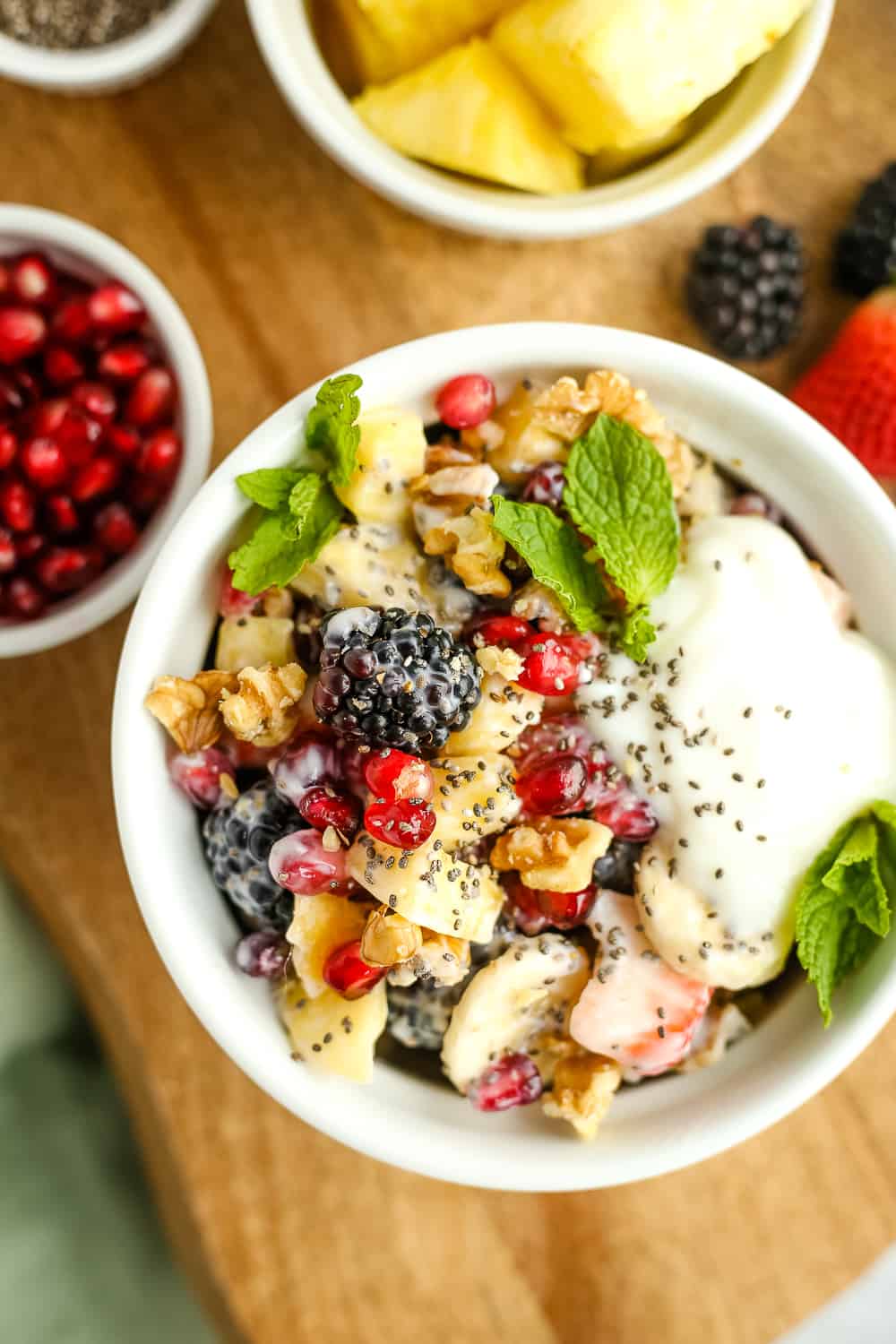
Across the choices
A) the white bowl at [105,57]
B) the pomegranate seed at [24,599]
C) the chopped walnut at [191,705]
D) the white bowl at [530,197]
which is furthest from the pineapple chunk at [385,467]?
the white bowl at [105,57]

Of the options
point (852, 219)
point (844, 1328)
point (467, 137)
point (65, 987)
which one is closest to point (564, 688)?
point (467, 137)

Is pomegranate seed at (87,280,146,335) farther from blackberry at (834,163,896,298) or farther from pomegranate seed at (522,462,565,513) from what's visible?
blackberry at (834,163,896,298)

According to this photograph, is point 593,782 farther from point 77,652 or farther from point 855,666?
point 77,652

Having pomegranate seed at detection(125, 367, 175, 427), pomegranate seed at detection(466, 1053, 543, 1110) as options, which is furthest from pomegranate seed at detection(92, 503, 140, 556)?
pomegranate seed at detection(466, 1053, 543, 1110)

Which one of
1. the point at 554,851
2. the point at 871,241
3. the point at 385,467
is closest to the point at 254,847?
the point at 554,851

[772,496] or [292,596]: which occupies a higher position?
[772,496]

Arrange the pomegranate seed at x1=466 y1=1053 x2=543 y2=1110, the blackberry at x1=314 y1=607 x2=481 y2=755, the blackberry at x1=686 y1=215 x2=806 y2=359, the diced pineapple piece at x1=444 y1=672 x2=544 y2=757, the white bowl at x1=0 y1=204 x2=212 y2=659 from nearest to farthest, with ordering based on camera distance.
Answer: the blackberry at x1=314 y1=607 x2=481 y2=755
the diced pineapple piece at x1=444 y1=672 x2=544 y2=757
the pomegranate seed at x1=466 y1=1053 x2=543 y2=1110
the white bowl at x1=0 y1=204 x2=212 y2=659
the blackberry at x1=686 y1=215 x2=806 y2=359

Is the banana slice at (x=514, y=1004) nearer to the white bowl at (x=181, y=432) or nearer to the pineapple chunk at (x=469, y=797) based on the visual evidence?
the pineapple chunk at (x=469, y=797)
